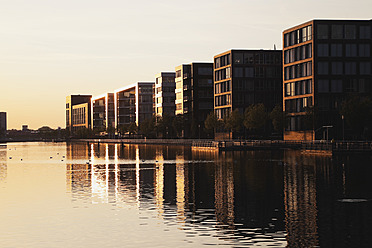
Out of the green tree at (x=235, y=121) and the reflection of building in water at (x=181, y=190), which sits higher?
the green tree at (x=235, y=121)

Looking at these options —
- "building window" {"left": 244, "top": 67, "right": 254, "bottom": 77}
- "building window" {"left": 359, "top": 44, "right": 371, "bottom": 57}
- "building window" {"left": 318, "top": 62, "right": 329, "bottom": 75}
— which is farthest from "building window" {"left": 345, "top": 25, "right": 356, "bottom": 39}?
"building window" {"left": 244, "top": 67, "right": 254, "bottom": 77}

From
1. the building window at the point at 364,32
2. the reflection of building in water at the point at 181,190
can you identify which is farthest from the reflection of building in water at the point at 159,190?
the building window at the point at 364,32

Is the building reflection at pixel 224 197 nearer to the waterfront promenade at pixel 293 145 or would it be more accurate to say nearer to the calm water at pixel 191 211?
the calm water at pixel 191 211

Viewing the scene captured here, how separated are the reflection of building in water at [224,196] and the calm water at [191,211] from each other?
0.20 ft

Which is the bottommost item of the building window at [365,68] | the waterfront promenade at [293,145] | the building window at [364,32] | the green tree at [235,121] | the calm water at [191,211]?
the calm water at [191,211]

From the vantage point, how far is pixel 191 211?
36438mm

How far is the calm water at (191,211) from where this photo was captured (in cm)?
2771

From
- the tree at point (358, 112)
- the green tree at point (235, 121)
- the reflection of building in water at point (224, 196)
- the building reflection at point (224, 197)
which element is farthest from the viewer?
the green tree at point (235, 121)

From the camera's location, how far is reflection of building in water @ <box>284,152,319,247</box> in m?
27.2

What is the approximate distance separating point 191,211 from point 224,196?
8065mm

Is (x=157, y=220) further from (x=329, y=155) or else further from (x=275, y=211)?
(x=329, y=155)

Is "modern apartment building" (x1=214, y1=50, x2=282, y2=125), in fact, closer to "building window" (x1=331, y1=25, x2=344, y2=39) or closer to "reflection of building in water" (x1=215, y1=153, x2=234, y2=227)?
"building window" (x1=331, y1=25, x2=344, y2=39)

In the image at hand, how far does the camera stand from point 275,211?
1419 inches

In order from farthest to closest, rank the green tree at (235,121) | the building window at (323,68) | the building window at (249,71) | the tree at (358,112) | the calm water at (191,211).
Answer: the building window at (249,71)
the green tree at (235,121)
the building window at (323,68)
the tree at (358,112)
the calm water at (191,211)
